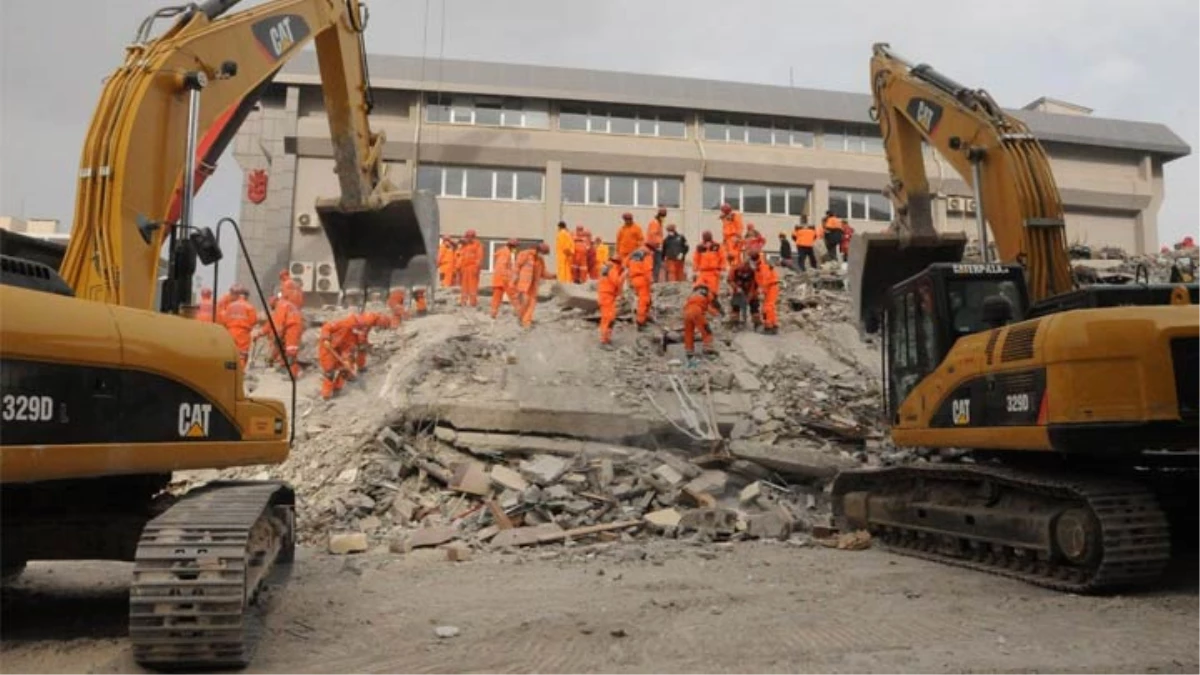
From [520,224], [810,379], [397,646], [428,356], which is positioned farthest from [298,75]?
[397,646]

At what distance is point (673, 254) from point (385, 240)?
9.33 meters

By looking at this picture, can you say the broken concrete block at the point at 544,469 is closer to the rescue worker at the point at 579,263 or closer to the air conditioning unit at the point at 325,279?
the rescue worker at the point at 579,263

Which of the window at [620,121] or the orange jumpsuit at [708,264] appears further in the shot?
the window at [620,121]

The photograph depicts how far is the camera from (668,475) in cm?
1054

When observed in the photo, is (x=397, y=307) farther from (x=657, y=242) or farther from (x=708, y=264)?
(x=657, y=242)

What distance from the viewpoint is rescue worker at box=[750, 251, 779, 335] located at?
52.9 feet

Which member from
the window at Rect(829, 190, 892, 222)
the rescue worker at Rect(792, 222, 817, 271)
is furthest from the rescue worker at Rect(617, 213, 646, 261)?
the window at Rect(829, 190, 892, 222)

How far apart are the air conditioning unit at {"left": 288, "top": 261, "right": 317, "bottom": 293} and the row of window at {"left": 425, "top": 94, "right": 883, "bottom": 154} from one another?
22.9 feet

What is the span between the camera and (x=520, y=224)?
103ft

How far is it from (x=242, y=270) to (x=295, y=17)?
74.4 ft

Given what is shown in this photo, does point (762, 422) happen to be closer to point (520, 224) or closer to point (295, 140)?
point (520, 224)

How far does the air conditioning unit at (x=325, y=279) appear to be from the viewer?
1108 inches

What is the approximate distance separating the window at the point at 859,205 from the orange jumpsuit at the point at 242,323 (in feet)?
80.5

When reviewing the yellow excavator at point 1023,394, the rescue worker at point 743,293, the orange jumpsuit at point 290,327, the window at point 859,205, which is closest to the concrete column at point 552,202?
the window at point 859,205
